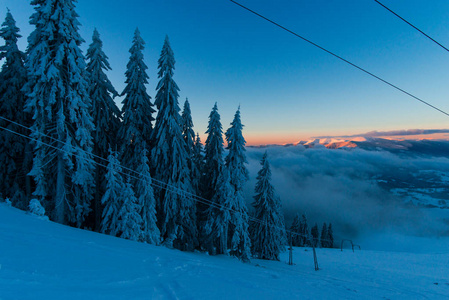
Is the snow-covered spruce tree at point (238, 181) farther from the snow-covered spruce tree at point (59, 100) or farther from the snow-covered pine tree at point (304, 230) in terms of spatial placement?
the snow-covered pine tree at point (304, 230)

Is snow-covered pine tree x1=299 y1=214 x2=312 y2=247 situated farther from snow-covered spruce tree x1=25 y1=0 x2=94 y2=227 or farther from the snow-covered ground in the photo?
the snow-covered ground

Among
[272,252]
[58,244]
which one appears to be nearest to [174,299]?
[58,244]

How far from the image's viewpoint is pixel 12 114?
1789 cm

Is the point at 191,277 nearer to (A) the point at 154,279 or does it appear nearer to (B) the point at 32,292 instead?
(A) the point at 154,279

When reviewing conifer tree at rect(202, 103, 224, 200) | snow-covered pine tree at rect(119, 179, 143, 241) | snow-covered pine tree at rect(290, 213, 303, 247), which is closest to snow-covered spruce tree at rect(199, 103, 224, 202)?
conifer tree at rect(202, 103, 224, 200)

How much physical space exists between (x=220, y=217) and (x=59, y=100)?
16950mm

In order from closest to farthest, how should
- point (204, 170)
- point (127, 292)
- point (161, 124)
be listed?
point (127, 292), point (161, 124), point (204, 170)

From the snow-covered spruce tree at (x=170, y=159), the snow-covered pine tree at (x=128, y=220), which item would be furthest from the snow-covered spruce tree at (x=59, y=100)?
the snow-covered spruce tree at (x=170, y=159)

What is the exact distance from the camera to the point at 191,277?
5.15m

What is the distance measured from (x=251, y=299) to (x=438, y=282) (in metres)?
16.5

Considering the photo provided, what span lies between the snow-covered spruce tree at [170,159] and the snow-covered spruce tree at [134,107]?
4.85ft

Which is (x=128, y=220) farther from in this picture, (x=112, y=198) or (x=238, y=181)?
(x=238, y=181)

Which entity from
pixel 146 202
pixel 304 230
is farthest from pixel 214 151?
pixel 304 230

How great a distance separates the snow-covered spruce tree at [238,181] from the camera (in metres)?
21.9
